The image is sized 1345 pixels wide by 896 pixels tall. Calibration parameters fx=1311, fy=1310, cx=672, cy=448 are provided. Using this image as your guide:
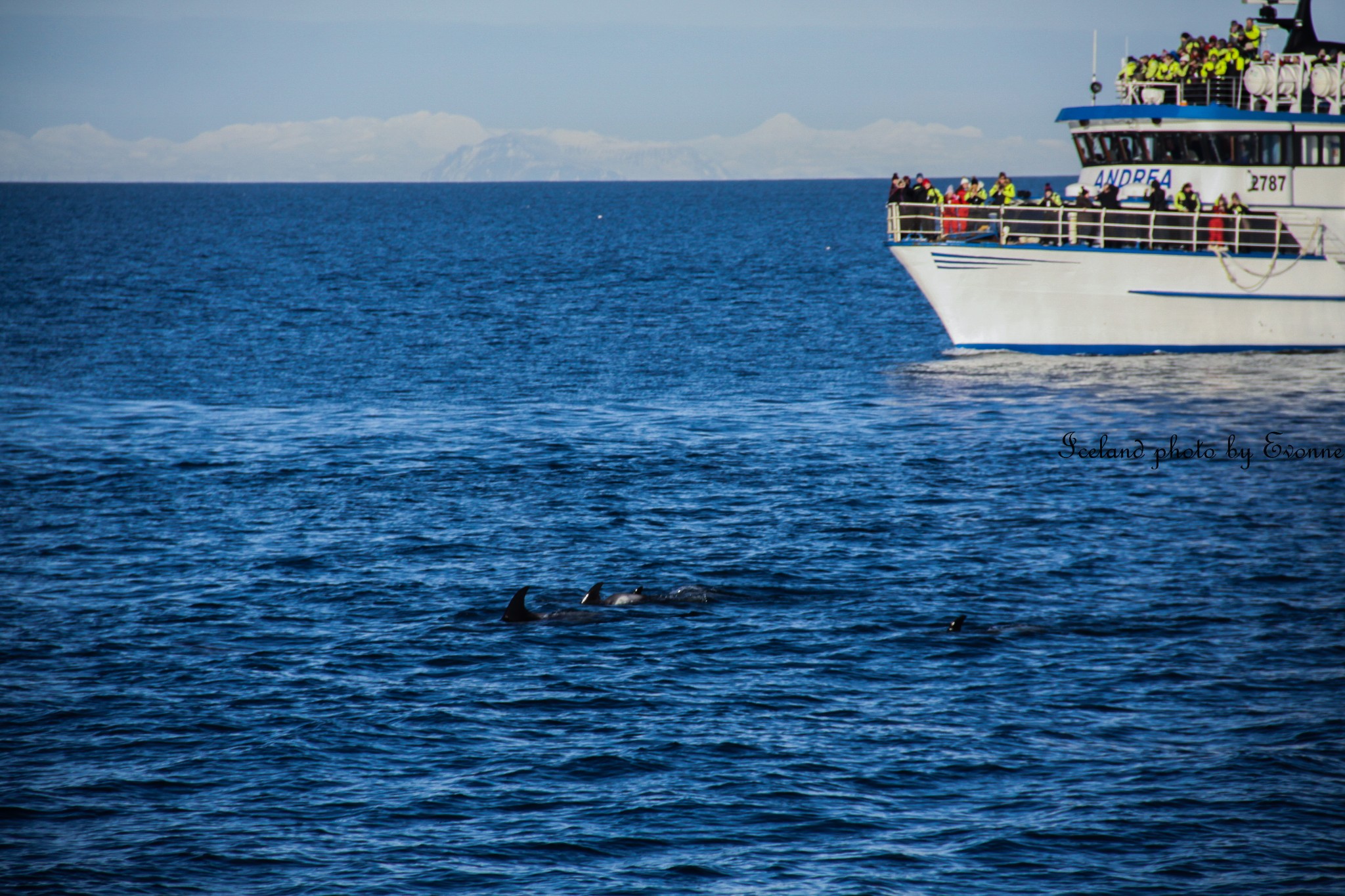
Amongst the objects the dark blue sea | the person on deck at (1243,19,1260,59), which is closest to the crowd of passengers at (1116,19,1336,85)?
the person on deck at (1243,19,1260,59)

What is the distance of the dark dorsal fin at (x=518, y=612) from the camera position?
1953cm

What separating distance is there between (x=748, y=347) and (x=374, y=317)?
20749 mm

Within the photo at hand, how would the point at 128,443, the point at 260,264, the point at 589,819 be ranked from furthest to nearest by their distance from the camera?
the point at 260,264, the point at 128,443, the point at 589,819

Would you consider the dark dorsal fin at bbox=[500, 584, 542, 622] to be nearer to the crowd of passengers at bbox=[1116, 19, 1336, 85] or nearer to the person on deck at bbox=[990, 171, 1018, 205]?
the person on deck at bbox=[990, 171, 1018, 205]

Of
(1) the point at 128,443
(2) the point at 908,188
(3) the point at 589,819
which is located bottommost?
(3) the point at 589,819

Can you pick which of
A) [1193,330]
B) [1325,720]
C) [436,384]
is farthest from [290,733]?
[1193,330]

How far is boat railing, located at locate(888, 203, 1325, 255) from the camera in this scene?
39.8 meters

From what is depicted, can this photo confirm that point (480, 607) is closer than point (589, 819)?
No

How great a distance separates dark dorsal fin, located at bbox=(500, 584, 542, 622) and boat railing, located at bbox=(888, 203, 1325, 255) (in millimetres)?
23538

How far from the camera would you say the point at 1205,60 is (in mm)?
43125

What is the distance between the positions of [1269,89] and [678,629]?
32989 mm

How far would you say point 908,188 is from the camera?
41.4 m

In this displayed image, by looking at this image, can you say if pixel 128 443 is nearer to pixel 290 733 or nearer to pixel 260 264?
pixel 290 733

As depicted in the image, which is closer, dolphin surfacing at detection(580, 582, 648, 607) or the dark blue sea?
the dark blue sea
